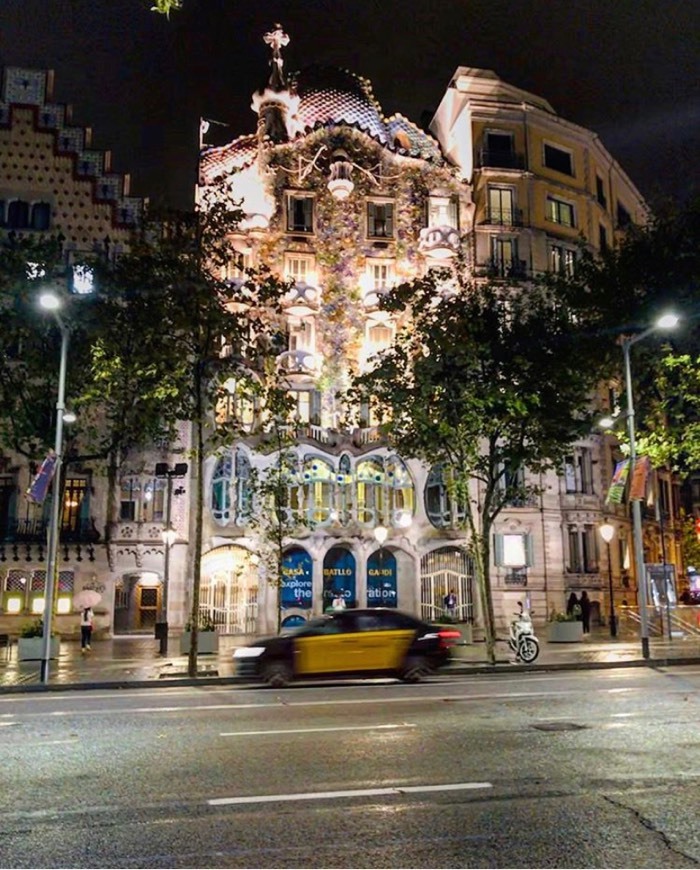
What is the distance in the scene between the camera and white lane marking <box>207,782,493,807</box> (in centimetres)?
706

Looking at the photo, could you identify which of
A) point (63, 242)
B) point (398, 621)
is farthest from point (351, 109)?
point (398, 621)

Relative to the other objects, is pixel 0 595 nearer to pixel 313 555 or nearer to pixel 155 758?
pixel 313 555

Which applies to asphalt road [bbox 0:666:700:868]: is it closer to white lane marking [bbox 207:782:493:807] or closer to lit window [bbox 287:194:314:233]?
white lane marking [bbox 207:782:493:807]

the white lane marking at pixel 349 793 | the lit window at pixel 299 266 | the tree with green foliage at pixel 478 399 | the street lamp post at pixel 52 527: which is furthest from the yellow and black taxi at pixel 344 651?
the lit window at pixel 299 266

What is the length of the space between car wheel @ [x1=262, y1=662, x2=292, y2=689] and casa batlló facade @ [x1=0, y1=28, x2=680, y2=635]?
1808 centimetres

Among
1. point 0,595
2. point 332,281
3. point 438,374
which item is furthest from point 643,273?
point 0,595

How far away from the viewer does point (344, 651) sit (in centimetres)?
1744

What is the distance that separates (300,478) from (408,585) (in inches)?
313

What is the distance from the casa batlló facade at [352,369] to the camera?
37.8 m

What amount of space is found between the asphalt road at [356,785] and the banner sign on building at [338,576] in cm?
2663

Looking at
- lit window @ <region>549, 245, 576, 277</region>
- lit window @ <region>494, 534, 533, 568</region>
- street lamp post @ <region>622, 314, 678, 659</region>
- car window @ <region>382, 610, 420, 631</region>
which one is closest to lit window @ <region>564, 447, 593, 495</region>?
lit window @ <region>494, 534, 533, 568</region>

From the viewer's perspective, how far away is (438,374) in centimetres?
2514

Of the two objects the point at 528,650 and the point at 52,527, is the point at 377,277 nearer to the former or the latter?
the point at 528,650

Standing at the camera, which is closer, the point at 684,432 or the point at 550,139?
the point at 684,432
